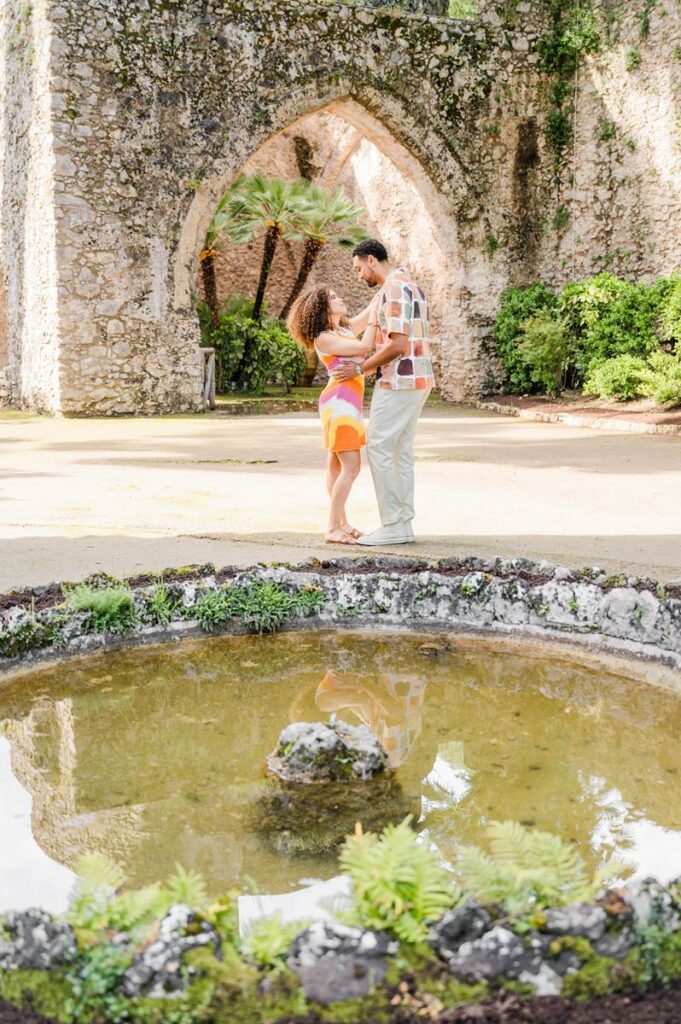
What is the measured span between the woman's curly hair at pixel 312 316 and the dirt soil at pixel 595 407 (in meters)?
7.37

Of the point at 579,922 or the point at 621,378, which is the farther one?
the point at 621,378

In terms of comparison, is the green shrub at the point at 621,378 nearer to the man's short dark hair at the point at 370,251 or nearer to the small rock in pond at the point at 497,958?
the man's short dark hair at the point at 370,251

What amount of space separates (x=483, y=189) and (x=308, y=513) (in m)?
11.3

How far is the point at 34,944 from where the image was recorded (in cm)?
163

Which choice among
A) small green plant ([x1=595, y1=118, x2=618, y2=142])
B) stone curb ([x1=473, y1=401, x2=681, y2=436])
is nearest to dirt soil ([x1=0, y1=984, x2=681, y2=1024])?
stone curb ([x1=473, y1=401, x2=681, y2=436])

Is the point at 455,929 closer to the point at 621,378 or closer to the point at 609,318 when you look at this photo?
the point at 621,378

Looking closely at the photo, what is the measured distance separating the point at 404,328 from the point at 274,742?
116 inches

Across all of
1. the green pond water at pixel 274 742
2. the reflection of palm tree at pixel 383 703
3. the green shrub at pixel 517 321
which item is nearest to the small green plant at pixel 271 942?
the green pond water at pixel 274 742

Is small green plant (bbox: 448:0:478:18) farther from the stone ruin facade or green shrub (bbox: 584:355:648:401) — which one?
green shrub (bbox: 584:355:648:401)

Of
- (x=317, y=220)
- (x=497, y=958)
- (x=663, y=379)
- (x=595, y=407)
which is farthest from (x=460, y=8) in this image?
(x=497, y=958)

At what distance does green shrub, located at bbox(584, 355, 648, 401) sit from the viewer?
1415 centimetres

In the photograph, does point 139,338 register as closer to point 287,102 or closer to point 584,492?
point 287,102

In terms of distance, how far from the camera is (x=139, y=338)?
15.0 m

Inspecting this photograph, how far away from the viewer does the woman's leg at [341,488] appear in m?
5.81
